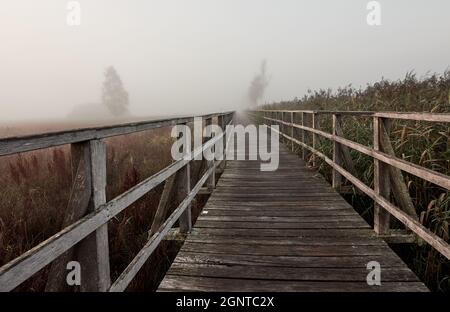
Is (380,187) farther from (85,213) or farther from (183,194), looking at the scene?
(85,213)

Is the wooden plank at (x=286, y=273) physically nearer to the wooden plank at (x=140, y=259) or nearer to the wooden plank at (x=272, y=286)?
the wooden plank at (x=272, y=286)

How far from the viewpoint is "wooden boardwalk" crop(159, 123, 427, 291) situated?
8.23 ft

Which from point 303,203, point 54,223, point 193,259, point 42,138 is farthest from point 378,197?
point 54,223

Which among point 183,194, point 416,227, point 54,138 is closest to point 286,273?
point 416,227

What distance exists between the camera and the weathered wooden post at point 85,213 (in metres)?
1.59

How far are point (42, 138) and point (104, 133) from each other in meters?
0.48

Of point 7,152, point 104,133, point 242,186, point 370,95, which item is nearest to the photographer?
point 7,152

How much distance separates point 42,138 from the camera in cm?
135

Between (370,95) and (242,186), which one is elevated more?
(370,95)

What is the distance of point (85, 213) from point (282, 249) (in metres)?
2.00

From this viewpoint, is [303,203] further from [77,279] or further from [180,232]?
[77,279]

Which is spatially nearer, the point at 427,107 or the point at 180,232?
the point at 180,232

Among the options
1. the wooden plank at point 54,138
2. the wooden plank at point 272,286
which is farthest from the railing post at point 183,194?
the wooden plank at point 54,138
